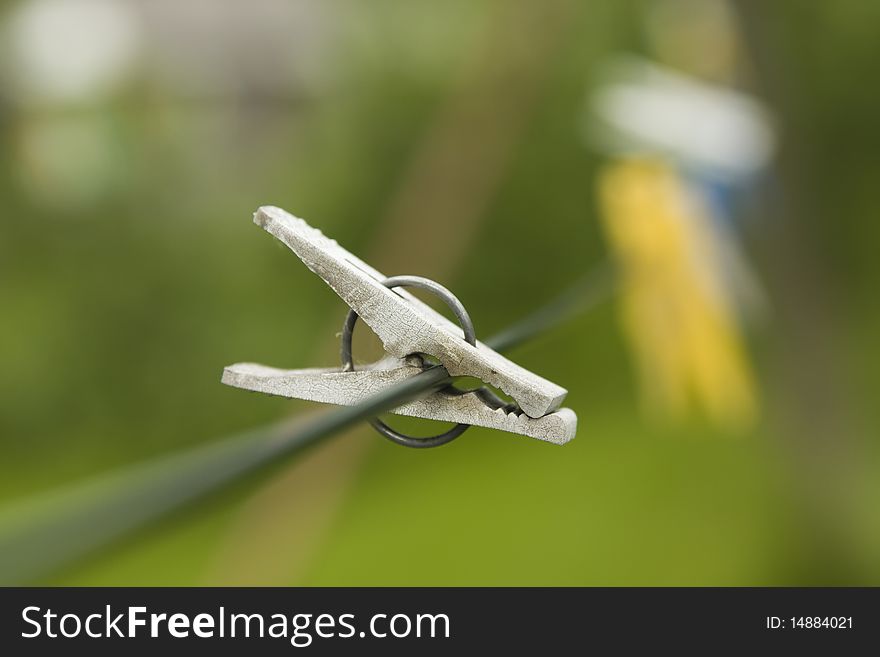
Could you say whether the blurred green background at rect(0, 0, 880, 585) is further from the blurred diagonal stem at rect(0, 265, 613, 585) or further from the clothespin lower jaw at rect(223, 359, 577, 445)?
the blurred diagonal stem at rect(0, 265, 613, 585)

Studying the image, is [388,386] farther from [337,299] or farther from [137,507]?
[337,299]

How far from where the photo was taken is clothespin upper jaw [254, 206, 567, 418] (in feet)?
2.14

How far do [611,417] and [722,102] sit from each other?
187cm

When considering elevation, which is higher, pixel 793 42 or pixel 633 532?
pixel 793 42

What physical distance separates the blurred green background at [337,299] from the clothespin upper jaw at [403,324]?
1827mm

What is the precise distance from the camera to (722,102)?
2020 mm

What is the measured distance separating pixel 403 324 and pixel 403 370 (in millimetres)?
31

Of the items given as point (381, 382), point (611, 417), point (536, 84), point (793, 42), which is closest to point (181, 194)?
point (536, 84)

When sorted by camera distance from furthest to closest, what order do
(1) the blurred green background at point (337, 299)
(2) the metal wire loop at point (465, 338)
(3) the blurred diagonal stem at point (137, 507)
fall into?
(1) the blurred green background at point (337, 299), (2) the metal wire loop at point (465, 338), (3) the blurred diagonal stem at point (137, 507)

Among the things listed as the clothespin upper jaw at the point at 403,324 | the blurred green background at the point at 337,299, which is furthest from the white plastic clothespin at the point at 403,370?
the blurred green background at the point at 337,299

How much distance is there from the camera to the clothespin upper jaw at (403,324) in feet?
2.14

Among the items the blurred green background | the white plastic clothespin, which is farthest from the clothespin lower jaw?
the blurred green background

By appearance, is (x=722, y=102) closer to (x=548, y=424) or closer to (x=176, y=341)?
(x=548, y=424)

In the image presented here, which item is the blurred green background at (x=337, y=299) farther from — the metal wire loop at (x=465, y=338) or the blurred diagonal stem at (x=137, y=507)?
the blurred diagonal stem at (x=137, y=507)
